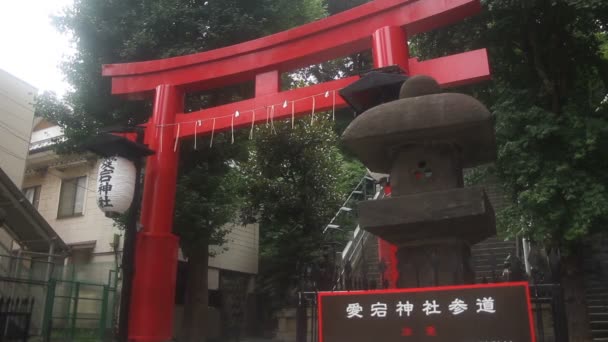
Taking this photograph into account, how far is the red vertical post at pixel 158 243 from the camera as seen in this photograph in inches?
332

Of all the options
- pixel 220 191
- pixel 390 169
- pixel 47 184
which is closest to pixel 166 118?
pixel 220 191

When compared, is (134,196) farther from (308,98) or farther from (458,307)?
(458,307)

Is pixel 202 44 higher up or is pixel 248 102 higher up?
pixel 202 44

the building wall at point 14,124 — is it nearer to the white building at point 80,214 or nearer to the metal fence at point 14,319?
the white building at point 80,214

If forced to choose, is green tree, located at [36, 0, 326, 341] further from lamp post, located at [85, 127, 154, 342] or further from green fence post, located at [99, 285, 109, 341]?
lamp post, located at [85, 127, 154, 342]

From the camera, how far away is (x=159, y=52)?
12383mm

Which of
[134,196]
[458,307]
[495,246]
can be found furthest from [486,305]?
[495,246]

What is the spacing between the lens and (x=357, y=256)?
12703mm

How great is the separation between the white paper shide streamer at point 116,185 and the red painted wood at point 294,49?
203cm

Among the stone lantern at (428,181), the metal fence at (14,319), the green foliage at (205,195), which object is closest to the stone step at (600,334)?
the stone lantern at (428,181)

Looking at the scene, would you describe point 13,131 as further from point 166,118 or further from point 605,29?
point 605,29

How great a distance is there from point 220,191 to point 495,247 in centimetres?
711

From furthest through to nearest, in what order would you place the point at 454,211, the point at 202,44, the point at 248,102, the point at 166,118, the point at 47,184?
the point at 47,184 < the point at 202,44 < the point at 166,118 < the point at 248,102 < the point at 454,211

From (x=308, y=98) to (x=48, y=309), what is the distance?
25.8 feet
